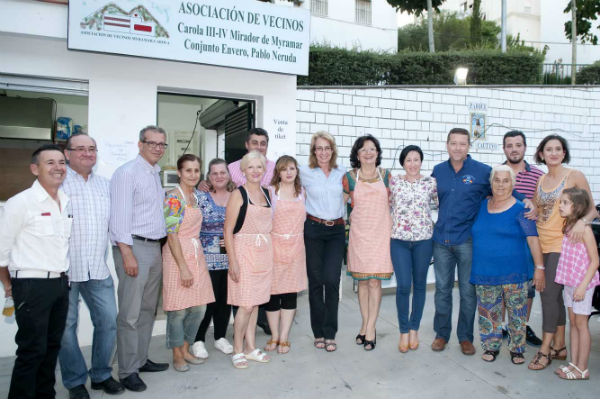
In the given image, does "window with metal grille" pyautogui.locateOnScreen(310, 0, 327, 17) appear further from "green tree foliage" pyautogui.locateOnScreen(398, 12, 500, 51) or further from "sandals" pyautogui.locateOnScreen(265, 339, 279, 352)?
"sandals" pyautogui.locateOnScreen(265, 339, 279, 352)

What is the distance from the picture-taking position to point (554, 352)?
12.1 ft

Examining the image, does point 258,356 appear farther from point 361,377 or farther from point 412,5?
point 412,5

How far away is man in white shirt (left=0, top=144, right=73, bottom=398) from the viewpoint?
2566 mm

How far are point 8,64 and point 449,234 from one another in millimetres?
4326

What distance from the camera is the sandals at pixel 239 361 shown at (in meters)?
3.54

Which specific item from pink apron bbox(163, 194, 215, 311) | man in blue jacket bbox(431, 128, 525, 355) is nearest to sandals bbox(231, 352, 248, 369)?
pink apron bbox(163, 194, 215, 311)

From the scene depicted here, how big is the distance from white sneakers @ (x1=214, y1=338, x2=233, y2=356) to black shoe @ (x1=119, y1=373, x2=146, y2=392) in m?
0.85

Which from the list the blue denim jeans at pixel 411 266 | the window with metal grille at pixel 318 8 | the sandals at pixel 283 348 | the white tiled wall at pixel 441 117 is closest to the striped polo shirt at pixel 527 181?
the blue denim jeans at pixel 411 266

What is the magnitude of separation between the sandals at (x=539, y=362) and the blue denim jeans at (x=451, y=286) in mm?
513

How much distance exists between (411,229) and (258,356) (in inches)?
66.0

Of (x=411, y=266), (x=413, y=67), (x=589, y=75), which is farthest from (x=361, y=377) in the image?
(x=589, y=75)

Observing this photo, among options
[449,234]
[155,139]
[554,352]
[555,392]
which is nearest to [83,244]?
[155,139]

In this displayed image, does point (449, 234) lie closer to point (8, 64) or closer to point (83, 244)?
point (83, 244)

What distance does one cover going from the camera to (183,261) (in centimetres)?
331
